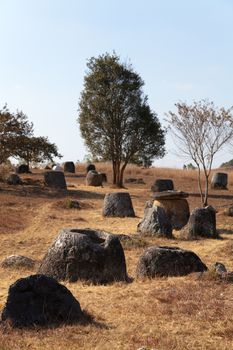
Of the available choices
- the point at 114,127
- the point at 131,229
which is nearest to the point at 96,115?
the point at 114,127

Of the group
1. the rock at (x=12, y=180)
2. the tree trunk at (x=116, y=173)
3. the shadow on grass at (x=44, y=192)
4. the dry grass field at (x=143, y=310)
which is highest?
the tree trunk at (x=116, y=173)

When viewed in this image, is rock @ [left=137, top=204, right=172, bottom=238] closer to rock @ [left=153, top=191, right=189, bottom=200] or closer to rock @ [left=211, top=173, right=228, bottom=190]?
rock @ [left=153, top=191, right=189, bottom=200]

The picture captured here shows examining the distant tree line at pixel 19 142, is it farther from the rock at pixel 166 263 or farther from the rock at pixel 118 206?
the rock at pixel 166 263

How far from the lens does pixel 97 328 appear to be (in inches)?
265

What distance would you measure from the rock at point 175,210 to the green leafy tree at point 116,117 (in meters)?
18.8

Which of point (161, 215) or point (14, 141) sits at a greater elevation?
point (14, 141)

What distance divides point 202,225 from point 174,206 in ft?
7.70

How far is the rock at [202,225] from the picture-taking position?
16.3 meters

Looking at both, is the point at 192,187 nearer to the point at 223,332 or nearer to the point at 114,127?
the point at 114,127

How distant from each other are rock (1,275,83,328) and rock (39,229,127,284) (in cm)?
265

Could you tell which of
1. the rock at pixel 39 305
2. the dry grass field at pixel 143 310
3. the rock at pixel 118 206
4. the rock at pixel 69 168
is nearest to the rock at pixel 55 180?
the rock at pixel 118 206

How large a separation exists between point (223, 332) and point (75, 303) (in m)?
1.85

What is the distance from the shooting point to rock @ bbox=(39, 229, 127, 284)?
32.1ft

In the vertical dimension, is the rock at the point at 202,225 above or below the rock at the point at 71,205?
below
